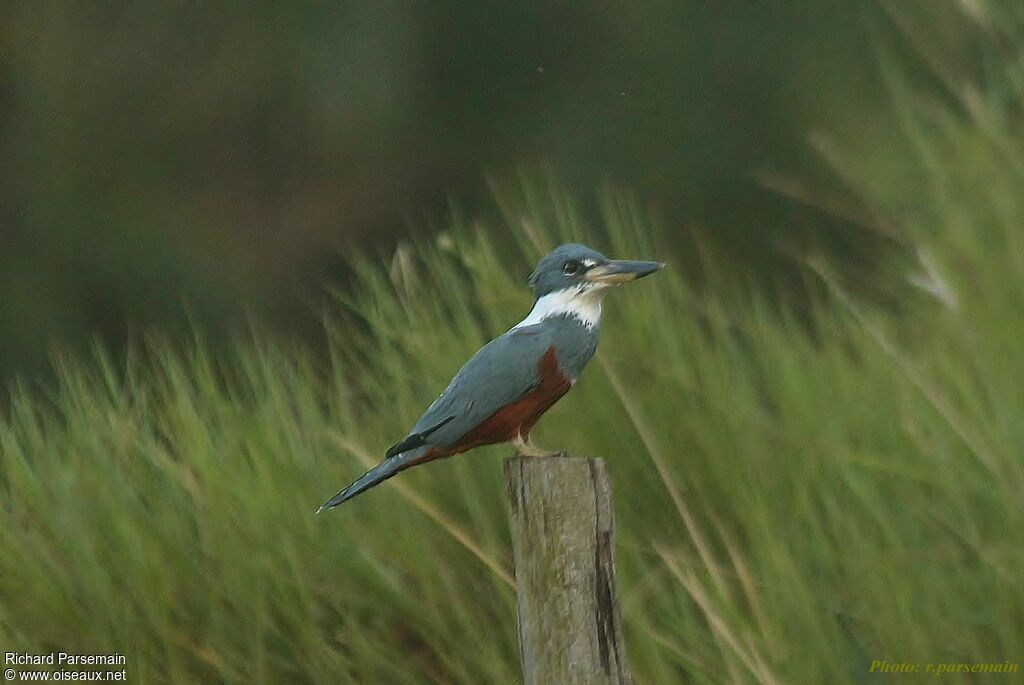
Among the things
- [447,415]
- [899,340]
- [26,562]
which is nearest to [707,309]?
[899,340]

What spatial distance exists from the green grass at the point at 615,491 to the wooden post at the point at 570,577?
0.21 m

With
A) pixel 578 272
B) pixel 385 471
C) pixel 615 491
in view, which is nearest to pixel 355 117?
pixel 615 491

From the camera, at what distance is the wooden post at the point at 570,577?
3.23 metres

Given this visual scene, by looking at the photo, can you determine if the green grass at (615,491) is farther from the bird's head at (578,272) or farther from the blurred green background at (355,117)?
the blurred green background at (355,117)

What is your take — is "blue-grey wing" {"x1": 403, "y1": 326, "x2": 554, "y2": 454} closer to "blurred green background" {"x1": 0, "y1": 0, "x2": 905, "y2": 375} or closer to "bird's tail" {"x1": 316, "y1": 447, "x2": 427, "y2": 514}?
"bird's tail" {"x1": 316, "y1": 447, "x2": 427, "y2": 514}

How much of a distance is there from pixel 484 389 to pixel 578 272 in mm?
381

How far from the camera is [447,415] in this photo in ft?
11.8

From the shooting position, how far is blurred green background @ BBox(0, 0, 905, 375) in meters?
10.2

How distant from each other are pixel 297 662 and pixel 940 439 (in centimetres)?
165

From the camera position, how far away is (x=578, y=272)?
381 centimetres

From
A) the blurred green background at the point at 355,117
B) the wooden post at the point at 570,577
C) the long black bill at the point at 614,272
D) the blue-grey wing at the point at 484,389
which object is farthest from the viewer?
the blurred green background at the point at 355,117

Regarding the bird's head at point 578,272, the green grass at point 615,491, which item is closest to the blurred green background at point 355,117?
the green grass at point 615,491

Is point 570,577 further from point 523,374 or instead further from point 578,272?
point 578,272

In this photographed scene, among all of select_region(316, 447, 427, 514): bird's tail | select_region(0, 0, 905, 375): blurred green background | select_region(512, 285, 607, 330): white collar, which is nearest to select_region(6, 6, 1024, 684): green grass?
select_region(316, 447, 427, 514): bird's tail
